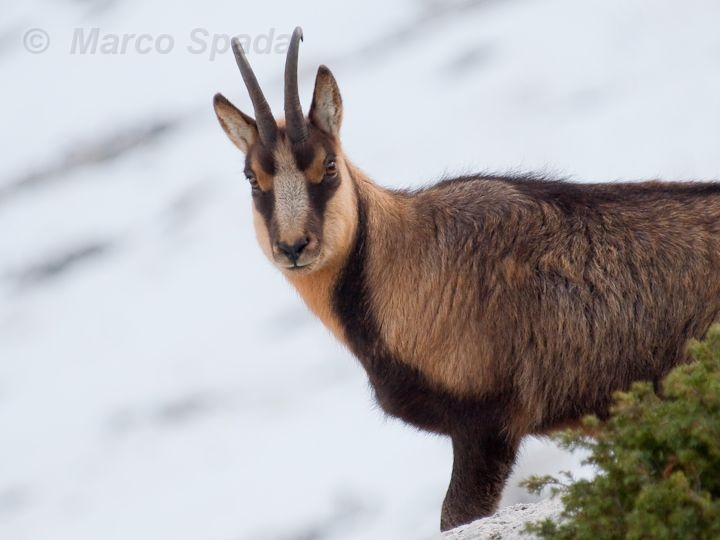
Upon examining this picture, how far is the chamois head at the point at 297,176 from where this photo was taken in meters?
9.52

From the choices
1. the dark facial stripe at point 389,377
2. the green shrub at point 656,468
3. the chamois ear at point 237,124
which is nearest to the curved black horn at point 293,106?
the chamois ear at point 237,124

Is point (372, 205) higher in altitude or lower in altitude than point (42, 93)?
lower

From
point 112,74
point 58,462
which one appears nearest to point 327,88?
point 58,462

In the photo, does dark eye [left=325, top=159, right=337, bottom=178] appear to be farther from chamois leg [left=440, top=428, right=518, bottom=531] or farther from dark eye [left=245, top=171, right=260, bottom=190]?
chamois leg [left=440, top=428, right=518, bottom=531]

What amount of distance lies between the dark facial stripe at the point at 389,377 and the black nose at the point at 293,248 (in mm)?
658

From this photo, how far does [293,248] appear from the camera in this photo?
941 centimetres

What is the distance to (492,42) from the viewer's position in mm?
31078

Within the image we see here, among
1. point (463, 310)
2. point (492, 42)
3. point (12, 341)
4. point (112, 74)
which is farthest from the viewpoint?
point (112, 74)

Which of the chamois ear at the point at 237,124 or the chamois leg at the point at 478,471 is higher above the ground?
the chamois ear at the point at 237,124

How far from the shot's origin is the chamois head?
9.52 meters

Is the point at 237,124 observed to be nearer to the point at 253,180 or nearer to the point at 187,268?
the point at 253,180

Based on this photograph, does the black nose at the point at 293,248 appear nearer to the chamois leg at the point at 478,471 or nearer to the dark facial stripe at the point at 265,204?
the dark facial stripe at the point at 265,204

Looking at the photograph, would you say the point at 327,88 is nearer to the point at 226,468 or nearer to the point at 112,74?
the point at 226,468

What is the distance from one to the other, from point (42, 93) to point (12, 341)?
8.87 meters
